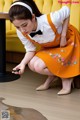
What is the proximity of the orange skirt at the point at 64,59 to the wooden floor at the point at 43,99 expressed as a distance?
0.18 meters

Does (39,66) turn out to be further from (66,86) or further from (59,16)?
(59,16)

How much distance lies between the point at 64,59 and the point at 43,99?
327 millimetres

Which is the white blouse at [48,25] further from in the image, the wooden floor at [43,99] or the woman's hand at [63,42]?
the wooden floor at [43,99]

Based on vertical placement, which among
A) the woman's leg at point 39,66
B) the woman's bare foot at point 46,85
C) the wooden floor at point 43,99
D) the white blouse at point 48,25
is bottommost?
the wooden floor at point 43,99

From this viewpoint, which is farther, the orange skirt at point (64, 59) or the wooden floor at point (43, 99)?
the orange skirt at point (64, 59)

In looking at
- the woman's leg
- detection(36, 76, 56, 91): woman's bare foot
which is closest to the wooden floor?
detection(36, 76, 56, 91): woman's bare foot

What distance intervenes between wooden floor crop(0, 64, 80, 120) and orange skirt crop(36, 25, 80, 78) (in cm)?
18

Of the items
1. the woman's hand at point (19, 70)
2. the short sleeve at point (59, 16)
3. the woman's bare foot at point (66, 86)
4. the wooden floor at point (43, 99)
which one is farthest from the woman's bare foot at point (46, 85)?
the short sleeve at point (59, 16)

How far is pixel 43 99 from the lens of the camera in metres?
1.80

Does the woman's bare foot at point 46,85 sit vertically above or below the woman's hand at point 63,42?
below

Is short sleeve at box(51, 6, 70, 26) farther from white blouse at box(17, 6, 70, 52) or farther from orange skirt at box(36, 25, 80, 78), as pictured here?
orange skirt at box(36, 25, 80, 78)

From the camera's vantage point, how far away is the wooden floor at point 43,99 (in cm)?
156

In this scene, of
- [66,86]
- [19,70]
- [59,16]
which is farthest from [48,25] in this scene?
[66,86]

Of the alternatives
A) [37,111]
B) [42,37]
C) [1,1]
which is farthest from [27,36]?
[1,1]
